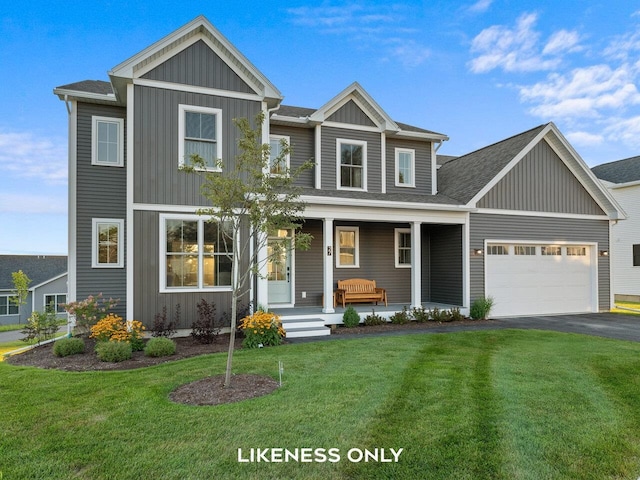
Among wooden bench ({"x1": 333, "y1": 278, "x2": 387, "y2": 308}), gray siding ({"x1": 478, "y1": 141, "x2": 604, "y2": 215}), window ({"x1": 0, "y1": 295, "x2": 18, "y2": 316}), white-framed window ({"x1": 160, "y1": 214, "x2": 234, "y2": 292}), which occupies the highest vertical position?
gray siding ({"x1": 478, "y1": 141, "x2": 604, "y2": 215})

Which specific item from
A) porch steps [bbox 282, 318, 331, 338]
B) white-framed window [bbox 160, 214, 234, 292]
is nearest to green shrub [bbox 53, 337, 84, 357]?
white-framed window [bbox 160, 214, 234, 292]

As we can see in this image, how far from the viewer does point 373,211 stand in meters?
11.2

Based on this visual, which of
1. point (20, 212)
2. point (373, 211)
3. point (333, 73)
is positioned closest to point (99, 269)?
point (373, 211)

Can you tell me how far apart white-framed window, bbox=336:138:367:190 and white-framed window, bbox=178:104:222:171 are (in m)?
4.29

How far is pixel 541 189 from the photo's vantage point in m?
12.9

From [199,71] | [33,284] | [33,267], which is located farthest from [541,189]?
[33,267]

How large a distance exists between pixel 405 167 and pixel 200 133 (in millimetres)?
7432

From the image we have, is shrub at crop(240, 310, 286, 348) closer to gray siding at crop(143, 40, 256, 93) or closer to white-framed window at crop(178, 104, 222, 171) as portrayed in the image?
white-framed window at crop(178, 104, 222, 171)

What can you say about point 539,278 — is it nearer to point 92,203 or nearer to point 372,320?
point 372,320

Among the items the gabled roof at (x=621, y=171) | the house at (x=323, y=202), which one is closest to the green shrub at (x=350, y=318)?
the house at (x=323, y=202)

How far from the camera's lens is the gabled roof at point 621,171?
19.3 m

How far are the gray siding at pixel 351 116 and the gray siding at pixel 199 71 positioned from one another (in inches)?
137

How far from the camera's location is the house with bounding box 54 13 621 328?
29.6ft

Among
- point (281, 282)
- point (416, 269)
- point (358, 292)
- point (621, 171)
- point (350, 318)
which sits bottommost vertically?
point (350, 318)
